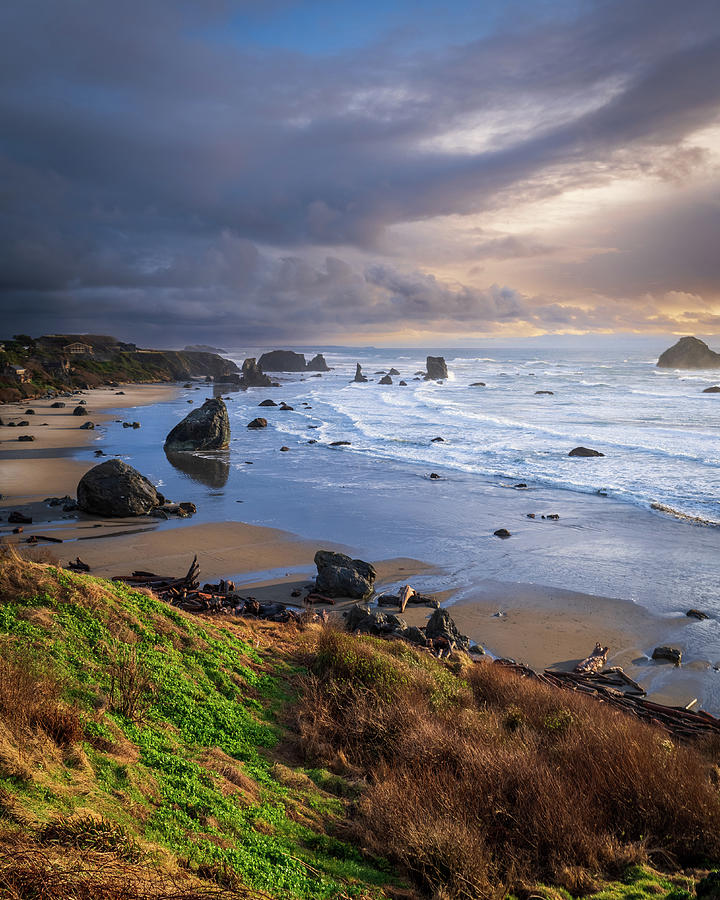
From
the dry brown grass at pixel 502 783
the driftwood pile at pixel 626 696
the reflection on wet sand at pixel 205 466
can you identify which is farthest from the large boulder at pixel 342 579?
the reflection on wet sand at pixel 205 466

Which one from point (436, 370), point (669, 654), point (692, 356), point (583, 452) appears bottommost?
point (669, 654)

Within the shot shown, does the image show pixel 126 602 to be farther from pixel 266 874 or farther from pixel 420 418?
pixel 420 418

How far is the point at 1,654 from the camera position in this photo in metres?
5.24

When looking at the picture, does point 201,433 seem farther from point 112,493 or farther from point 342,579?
point 342,579

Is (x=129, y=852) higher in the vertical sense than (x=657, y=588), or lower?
higher

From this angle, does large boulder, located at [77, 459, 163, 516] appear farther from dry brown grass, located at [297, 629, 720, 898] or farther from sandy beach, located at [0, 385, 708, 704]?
dry brown grass, located at [297, 629, 720, 898]

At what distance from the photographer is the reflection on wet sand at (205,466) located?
85.7 feet

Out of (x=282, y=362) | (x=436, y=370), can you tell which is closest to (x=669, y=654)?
(x=436, y=370)

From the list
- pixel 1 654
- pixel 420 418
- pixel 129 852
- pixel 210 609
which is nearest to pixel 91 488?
pixel 210 609

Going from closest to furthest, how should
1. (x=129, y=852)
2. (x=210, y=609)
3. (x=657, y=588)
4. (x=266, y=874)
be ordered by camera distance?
1. (x=129, y=852)
2. (x=266, y=874)
3. (x=210, y=609)
4. (x=657, y=588)

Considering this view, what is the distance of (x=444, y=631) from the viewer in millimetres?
10773

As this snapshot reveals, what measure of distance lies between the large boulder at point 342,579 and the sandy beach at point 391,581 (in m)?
0.77

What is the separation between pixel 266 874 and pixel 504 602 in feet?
33.2

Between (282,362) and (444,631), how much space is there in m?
143
